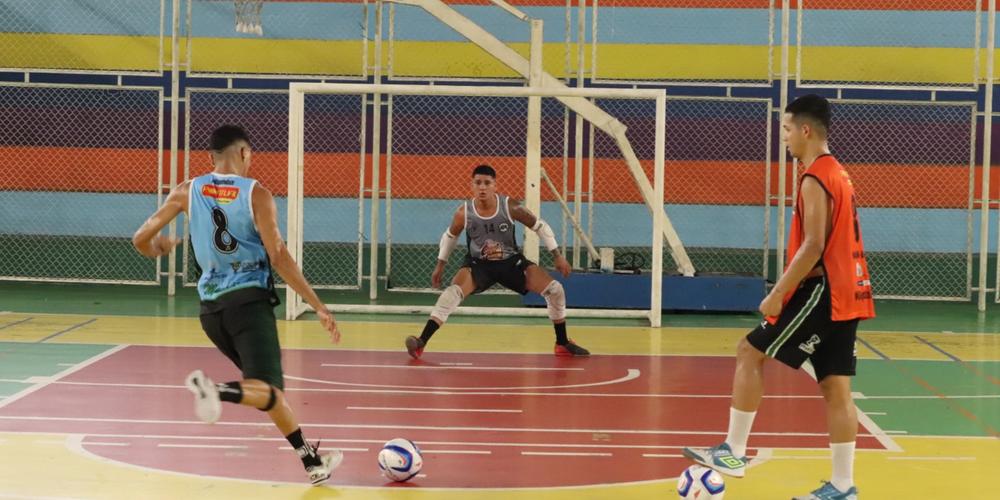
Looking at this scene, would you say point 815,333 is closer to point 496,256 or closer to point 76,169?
point 496,256

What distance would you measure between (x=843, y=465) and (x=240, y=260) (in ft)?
11.6

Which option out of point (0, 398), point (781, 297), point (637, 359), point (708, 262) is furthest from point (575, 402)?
point (708, 262)

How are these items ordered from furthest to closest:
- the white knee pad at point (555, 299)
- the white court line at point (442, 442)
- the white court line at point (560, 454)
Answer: the white knee pad at point (555, 299) < the white court line at point (442, 442) < the white court line at point (560, 454)

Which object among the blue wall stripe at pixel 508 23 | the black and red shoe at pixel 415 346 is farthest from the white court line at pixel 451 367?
the blue wall stripe at pixel 508 23

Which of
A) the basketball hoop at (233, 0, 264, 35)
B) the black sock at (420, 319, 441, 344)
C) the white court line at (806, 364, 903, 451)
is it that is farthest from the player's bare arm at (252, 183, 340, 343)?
the basketball hoop at (233, 0, 264, 35)

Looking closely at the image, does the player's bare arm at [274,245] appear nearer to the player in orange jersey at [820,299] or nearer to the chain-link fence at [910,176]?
the player in orange jersey at [820,299]

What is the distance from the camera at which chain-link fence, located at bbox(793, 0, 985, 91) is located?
19.5m

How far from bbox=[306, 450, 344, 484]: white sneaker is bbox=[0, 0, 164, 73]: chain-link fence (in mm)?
12817

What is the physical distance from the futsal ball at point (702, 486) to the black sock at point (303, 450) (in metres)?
2.10

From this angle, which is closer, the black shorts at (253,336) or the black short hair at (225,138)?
the black shorts at (253,336)

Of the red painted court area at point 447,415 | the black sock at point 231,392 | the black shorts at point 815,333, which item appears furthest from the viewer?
the red painted court area at point 447,415

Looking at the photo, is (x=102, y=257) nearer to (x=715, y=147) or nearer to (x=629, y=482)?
(x=715, y=147)

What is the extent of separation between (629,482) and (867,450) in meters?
1.95

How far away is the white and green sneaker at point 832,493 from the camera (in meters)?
7.54
